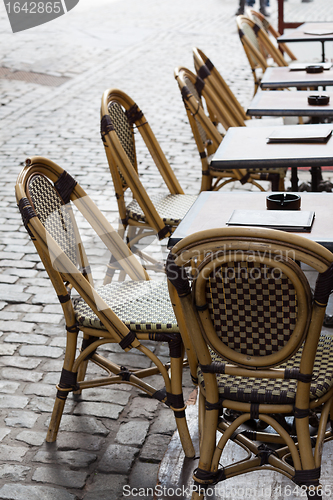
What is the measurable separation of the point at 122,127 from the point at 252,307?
2.03 meters

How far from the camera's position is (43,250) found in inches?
94.0

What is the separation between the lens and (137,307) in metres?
2.71

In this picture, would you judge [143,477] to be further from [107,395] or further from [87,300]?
[87,300]

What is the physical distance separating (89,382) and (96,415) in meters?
0.25

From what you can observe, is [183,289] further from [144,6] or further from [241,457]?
[144,6]

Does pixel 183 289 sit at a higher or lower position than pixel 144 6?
higher

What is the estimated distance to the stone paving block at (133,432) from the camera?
2754 millimetres

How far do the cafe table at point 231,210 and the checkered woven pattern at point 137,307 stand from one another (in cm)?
31

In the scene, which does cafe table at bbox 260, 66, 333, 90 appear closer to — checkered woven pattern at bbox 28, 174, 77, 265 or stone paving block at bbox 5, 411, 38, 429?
checkered woven pattern at bbox 28, 174, 77, 265

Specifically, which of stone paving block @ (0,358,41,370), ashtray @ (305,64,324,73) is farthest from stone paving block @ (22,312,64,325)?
ashtray @ (305,64,324,73)

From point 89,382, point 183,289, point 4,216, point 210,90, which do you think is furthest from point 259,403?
point 4,216

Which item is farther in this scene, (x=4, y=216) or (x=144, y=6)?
(x=144, y=6)

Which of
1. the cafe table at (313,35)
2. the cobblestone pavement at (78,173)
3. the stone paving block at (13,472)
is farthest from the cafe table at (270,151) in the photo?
the cafe table at (313,35)

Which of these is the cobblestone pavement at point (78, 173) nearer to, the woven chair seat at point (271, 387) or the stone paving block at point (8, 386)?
the stone paving block at point (8, 386)
